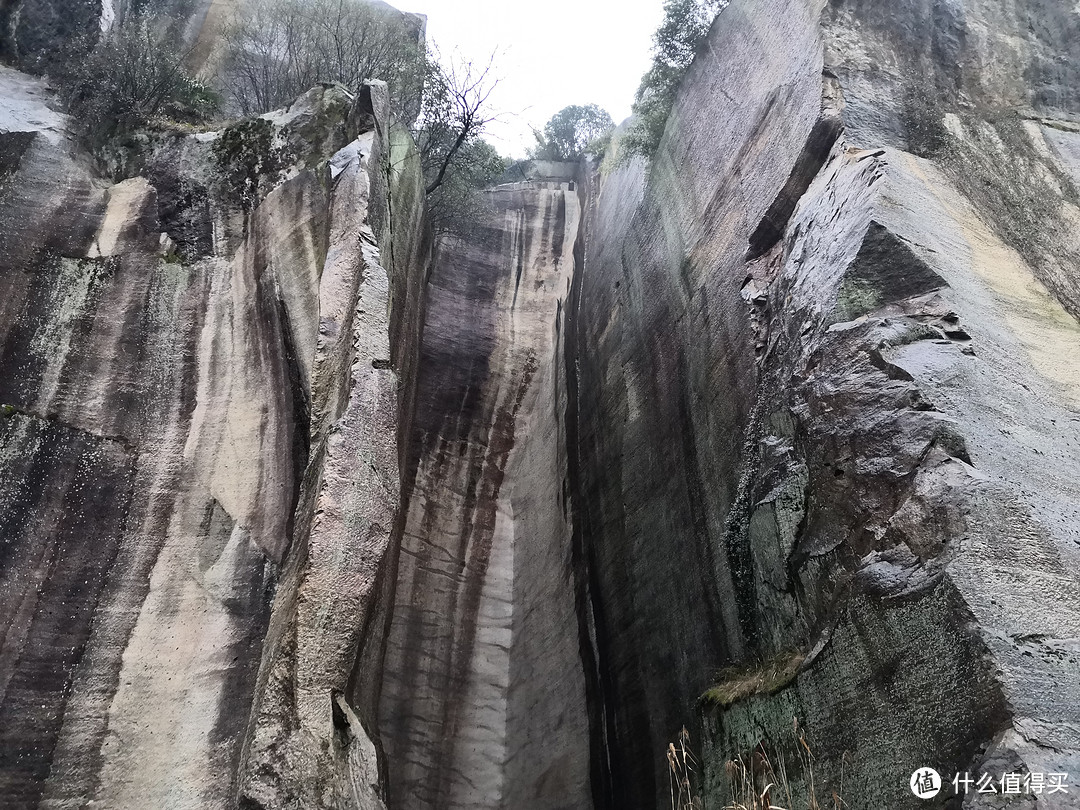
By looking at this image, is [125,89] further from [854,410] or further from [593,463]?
[854,410]

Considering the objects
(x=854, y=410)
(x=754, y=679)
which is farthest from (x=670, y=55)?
(x=754, y=679)

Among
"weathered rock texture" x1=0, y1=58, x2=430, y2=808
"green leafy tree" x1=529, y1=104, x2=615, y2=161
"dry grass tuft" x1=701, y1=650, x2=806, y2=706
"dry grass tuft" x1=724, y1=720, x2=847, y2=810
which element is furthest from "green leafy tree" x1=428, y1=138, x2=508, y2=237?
"dry grass tuft" x1=724, y1=720, x2=847, y2=810

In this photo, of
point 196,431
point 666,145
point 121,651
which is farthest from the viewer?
point 666,145

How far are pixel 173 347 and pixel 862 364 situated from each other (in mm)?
5591

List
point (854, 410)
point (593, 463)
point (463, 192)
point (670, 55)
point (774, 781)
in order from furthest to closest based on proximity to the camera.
Result: point (463, 192) → point (670, 55) → point (593, 463) → point (854, 410) → point (774, 781)

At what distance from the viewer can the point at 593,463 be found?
28.8ft

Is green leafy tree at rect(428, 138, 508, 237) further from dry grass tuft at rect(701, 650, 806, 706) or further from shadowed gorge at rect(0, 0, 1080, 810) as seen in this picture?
dry grass tuft at rect(701, 650, 806, 706)

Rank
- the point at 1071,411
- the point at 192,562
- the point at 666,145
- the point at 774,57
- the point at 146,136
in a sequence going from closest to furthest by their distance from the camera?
the point at 1071,411 → the point at 192,562 → the point at 774,57 → the point at 146,136 → the point at 666,145

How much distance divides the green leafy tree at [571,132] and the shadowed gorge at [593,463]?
901cm

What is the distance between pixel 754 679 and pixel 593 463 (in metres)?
3.94

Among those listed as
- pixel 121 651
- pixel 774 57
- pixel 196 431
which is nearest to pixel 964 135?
pixel 774 57

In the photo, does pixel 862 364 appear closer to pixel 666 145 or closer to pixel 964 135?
pixel 964 135

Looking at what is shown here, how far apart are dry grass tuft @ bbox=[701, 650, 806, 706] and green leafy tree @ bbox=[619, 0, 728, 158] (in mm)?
7232

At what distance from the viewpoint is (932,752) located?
3.52m
